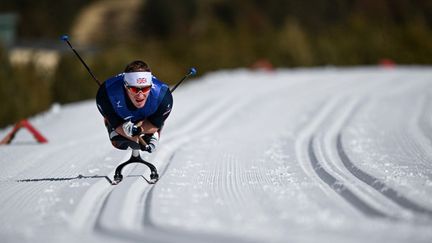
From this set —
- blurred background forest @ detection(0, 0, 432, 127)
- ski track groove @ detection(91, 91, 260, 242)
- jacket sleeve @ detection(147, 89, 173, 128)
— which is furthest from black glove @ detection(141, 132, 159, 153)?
blurred background forest @ detection(0, 0, 432, 127)

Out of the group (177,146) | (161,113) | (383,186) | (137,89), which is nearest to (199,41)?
(177,146)

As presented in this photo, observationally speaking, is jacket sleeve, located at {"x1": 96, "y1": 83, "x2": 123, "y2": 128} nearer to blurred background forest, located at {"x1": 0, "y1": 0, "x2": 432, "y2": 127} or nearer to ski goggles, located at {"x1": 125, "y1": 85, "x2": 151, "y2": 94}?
ski goggles, located at {"x1": 125, "y1": 85, "x2": 151, "y2": 94}

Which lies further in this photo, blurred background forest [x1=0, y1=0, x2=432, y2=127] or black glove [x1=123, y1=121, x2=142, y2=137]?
blurred background forest [x1=0, y1=0, x2=432, y2=127]

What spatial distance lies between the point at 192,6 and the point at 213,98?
5764 cm

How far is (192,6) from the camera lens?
74875mm

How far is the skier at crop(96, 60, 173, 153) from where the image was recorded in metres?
7.82

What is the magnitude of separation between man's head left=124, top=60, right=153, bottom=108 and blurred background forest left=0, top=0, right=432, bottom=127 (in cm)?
1235

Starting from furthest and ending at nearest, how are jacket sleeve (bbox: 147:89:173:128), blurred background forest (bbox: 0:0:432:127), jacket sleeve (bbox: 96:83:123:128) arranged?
blurred background forest (bbox: 0:0:432:127) < jacket sleeve (bbox: 147:89:173:128) < jacket sleeve (bbox: 96:83:123:128)

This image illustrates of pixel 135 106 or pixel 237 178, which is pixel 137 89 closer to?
pixel 135 106

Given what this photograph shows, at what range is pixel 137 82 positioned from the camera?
7.77 meters

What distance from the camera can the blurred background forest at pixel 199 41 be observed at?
2453 cm

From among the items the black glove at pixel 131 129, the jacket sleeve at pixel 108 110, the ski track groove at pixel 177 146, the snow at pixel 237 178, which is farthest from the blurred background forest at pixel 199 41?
the black glove at pixel 131 129

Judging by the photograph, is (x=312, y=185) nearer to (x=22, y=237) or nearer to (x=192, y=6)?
(x=22, y=237)

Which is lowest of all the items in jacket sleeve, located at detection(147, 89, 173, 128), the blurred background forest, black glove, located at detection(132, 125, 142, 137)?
the blurred background forest
